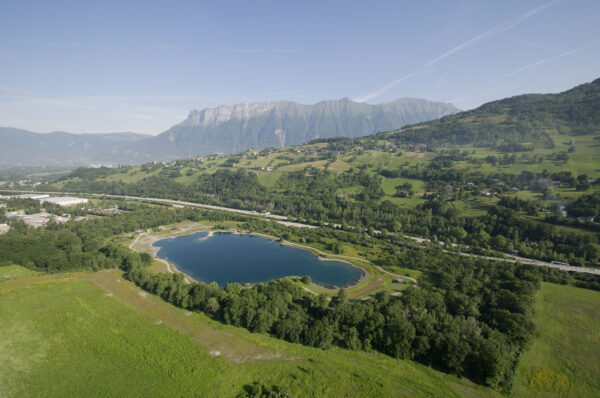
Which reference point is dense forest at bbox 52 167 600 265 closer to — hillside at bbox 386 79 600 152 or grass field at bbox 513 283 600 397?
grass field at bbox 513 283 600 397

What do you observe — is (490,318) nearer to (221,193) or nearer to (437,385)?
(437,385)

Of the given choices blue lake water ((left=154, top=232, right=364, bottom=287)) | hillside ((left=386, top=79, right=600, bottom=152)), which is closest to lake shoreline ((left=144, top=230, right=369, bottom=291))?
blue lake water ((left=154, top=232, right=364, bottom=287))

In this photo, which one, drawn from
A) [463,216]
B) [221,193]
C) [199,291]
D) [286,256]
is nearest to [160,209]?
[221,193]

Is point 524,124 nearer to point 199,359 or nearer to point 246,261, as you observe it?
point 246,261

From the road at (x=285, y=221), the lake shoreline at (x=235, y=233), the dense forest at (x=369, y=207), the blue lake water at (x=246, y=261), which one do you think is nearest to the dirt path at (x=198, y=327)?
the lake shoreline at (x=235, y=233)

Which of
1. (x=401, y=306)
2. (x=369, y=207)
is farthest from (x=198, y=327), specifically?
(x=369, y=207)

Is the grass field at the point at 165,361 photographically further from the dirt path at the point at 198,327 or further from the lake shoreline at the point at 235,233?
the lake shoreline at the point at 235,233
